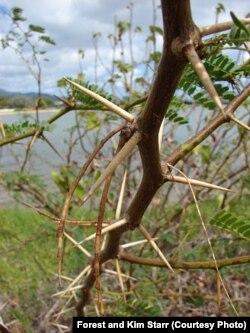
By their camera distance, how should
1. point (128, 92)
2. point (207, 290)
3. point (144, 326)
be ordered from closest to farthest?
1. point (144, 326)
2. point (207, 290)
3. point (128, 92)

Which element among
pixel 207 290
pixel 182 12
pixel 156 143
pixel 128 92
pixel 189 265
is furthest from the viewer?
pixel 128 92

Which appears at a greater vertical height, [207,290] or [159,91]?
[159,91]

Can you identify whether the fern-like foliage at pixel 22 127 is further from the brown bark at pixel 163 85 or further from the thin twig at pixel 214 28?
the thin twig at pixel 214 28

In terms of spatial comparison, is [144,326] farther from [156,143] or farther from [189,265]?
[156,143]

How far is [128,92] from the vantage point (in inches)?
84.2

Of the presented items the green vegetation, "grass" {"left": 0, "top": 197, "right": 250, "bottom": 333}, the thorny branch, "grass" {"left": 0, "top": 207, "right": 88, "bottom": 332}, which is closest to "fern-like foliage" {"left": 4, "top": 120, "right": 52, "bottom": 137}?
the green vegetation

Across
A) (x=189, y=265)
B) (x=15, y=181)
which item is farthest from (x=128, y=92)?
(x=189, y=265)

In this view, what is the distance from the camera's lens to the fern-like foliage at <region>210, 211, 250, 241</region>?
25.0 inches

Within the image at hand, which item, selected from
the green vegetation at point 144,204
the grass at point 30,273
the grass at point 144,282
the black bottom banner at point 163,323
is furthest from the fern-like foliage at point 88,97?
the grass at point 30,273

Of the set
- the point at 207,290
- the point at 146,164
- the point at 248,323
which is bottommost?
the point at 207,290

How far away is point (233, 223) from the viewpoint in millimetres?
649

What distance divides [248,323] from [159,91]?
744 millimetres

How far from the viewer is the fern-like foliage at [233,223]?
636mm

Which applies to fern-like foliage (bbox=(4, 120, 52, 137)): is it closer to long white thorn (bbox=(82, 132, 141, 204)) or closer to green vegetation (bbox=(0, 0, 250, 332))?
green vegetation (bbox=(0, 0, 250, 332))
